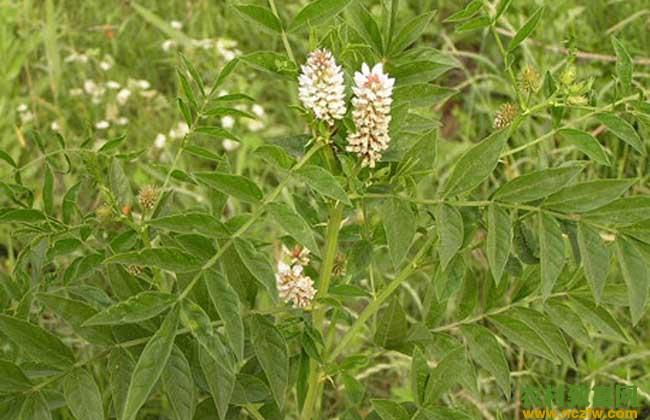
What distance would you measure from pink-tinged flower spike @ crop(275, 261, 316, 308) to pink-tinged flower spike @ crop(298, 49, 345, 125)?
0.81ft

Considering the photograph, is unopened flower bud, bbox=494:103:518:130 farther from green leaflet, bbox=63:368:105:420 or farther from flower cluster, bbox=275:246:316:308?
green leaflet, bbox=63:368:105:420

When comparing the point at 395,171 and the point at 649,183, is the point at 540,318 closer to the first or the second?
the point at 395,171

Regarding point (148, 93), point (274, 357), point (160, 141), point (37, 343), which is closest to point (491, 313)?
point (274, 357)

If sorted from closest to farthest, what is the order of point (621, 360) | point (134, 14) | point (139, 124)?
1. point (621, 360)
2. point (139, 124)
3. point (134, 14)

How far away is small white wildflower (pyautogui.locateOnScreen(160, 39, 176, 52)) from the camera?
3084mm

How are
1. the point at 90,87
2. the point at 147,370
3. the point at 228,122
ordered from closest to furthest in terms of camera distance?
1. the point at 147,370
2. the point at 228,122
3. the point at 90,87

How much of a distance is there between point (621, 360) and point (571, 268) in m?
0.81

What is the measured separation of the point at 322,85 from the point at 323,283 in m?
0.30

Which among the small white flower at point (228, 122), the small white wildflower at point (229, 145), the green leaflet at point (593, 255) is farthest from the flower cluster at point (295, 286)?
the small white flower at point (228, 122)

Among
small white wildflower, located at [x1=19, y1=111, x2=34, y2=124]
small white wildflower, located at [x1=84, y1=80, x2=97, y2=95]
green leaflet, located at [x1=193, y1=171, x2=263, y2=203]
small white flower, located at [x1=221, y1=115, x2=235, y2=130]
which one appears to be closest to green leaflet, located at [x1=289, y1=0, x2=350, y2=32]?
green leaflet, located at [x1=193, y1=171, x2=263, y2=203]

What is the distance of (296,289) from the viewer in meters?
1.23

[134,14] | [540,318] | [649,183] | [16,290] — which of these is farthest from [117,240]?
[134,14]

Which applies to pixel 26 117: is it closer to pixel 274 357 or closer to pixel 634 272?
pixel 274 357

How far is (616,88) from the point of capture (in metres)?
1.25
